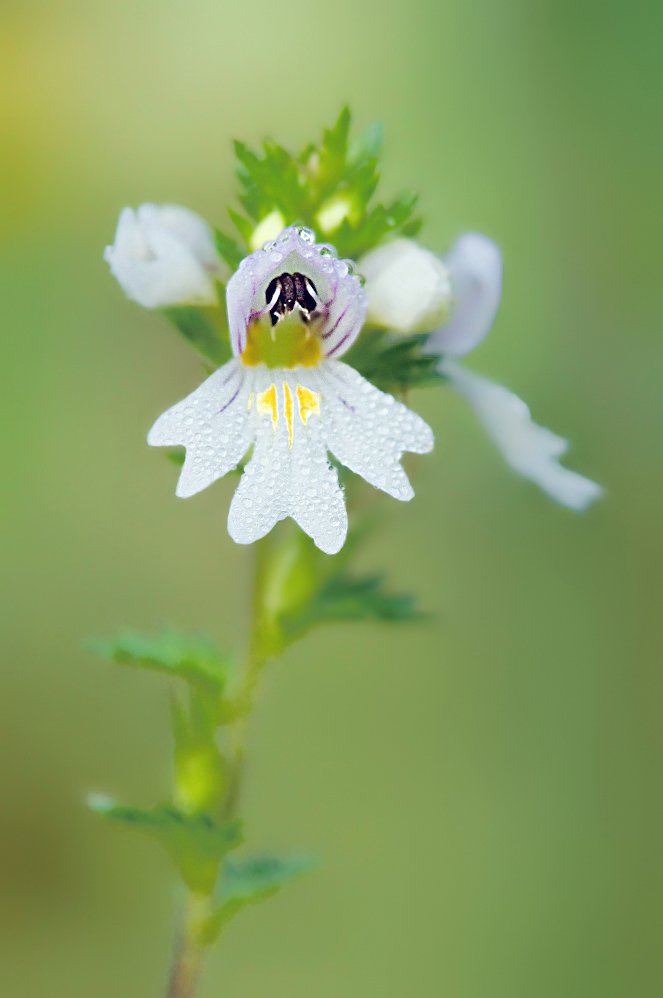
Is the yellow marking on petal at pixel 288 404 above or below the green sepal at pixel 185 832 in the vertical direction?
above

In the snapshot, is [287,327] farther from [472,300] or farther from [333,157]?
[472,300]

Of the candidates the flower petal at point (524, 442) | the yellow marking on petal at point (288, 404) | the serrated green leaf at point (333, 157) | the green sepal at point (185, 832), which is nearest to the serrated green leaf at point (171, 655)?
the green sepal at point (185, 832)

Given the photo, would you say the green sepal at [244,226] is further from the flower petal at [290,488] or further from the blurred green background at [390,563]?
the blurred green background at [390,563]

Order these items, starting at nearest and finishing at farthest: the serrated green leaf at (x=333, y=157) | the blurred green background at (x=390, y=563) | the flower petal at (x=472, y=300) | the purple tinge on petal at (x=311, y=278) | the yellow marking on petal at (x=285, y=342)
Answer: the purple tinge on petal at (x=311, y=278)
the serrated green leaf at (x=333, y=157)
the yellow marking on petal at (x=285, y=342)
the flower petal at (x=472, y=300)
the blurred green background at (x=390, y=563)

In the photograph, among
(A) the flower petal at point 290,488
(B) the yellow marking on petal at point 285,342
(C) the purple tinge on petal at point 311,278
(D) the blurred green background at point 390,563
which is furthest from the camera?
(D) the blurred green background at point 390,563

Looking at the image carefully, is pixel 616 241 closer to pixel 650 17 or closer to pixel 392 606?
pixel 650 17

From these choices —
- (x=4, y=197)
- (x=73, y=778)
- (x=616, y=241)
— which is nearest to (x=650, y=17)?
(x=616, y=241)

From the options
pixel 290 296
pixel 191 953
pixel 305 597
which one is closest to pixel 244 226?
pixel 290 296
